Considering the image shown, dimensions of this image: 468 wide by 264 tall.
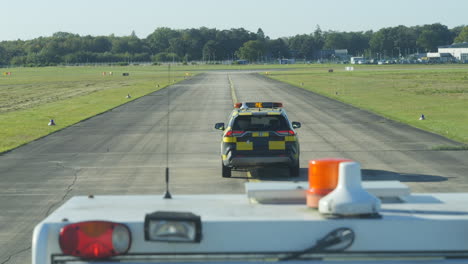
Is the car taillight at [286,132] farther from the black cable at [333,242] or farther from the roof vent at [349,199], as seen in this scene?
the black cable at [333,242]

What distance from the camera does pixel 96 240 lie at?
3314 mm

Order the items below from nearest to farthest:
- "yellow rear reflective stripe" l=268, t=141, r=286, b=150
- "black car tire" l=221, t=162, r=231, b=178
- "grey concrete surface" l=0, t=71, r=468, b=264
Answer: "grey concrete surface" l=0, t=71, r=468, b=264 → "yellow rear reflective stripe" l=268, t=141, r=286, b=150 → "black car tire" l=221, t=162, r=231, b=178

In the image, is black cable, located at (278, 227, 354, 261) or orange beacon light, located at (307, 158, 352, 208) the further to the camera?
orange beacon light, located at (307, 158, 352, 208)

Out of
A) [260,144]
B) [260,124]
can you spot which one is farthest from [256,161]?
[260,124]

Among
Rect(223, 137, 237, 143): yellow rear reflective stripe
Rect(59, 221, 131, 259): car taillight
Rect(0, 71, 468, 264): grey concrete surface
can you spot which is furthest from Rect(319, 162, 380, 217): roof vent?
Rect(223, 137, 237, 143): yellow rear reflective stripe

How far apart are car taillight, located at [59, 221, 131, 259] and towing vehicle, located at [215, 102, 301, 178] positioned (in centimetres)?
1523

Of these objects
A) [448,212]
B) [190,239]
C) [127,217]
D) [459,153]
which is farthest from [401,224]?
[459,153]

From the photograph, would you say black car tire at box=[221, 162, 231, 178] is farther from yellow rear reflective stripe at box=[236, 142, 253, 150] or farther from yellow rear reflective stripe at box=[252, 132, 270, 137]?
yellow rear reflective stripe at box=[252, 132, 270, 137]

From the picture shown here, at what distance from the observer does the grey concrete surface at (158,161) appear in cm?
1692

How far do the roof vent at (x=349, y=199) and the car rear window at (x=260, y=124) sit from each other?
1552 cm

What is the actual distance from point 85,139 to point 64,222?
89.6 ft

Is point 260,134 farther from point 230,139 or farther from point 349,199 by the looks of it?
point 349,199

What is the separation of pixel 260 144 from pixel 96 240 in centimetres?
1542

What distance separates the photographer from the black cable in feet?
10.9
